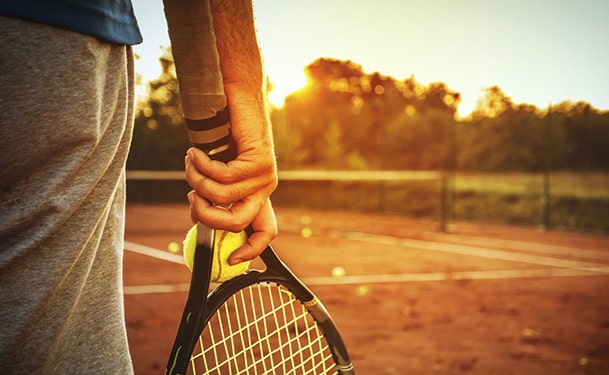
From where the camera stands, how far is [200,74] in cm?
95

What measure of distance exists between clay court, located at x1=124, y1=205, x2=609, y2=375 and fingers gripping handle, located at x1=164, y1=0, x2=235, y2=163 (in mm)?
2216

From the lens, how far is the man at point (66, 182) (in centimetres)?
71

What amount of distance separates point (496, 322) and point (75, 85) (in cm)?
367

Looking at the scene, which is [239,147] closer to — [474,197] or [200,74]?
[200,74]

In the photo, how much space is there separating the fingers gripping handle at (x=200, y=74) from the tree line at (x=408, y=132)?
10.2 meters

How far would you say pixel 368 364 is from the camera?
10.0ft

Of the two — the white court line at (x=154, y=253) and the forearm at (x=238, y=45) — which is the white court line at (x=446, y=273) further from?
the forearm at (x=238, y=45)

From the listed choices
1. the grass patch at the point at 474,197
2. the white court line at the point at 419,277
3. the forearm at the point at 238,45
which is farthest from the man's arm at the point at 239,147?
the grass patch at the point at 474,197

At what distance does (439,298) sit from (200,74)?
404cm

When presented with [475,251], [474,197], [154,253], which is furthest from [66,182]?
[474,197]

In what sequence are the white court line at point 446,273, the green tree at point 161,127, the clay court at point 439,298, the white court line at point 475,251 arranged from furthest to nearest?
the green tree at point 161,127 < the white court line at point 475,251 < the white court line at point 446,273 < the clay court at point 439,298

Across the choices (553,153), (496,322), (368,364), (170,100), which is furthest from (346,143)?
(368,364)

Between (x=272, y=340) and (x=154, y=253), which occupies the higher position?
(x=272, y=340)

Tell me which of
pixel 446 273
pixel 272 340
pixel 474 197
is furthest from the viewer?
pixel 474 197
